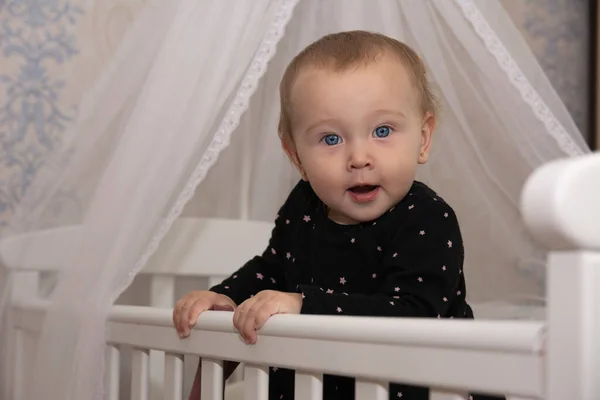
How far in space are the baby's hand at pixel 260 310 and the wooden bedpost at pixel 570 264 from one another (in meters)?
0.35

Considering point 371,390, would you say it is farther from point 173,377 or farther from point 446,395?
point 173,377

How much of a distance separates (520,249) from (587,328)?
99cm

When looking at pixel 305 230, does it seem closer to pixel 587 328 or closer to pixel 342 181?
pixel 342 181

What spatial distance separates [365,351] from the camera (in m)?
0.79

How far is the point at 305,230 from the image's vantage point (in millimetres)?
1213

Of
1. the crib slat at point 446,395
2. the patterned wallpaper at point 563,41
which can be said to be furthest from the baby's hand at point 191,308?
the patterned wallpaper at point 563,41

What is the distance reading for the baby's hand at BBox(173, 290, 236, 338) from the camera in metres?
1.03

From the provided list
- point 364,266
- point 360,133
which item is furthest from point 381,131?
point 364,266

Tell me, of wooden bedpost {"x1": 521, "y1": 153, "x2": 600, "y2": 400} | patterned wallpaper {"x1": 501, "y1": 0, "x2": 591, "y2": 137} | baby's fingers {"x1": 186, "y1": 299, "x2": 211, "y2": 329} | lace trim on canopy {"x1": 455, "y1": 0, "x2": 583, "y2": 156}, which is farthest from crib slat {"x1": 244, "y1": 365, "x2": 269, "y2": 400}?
patterned wallpaper {"x1": 501, "y1": 0, "x2": 591, "y2": 137}

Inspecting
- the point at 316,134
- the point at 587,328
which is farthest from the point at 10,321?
the point at 587,328

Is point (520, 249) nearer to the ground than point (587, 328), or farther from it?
farther from it

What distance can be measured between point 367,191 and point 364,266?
9 centimetres

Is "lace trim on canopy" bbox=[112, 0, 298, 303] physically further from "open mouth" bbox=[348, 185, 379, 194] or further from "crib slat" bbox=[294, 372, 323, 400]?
"crib slat" bbox=[294, 372, 323, 400]

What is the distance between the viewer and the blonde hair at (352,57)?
1.08 meters
